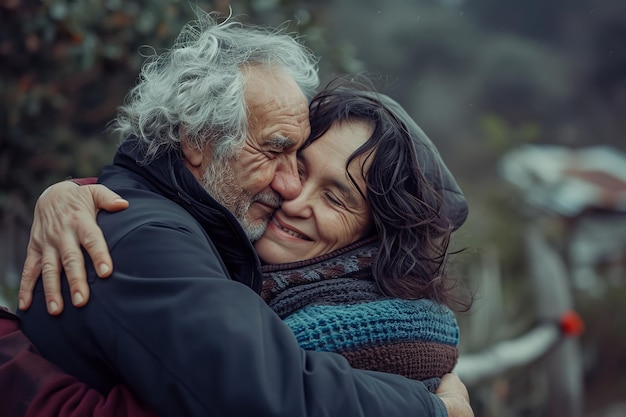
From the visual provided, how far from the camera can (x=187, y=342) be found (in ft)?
5.74

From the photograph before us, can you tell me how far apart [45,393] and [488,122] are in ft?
23.1

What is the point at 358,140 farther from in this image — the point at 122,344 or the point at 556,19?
the point at 556,19

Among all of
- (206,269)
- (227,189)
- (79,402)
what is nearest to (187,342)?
(206,269)

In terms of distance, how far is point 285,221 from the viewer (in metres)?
2.44

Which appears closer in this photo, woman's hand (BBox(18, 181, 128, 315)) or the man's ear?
woman's hand (BBox(18, 181, 128, 315))

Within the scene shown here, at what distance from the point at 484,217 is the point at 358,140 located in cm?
547

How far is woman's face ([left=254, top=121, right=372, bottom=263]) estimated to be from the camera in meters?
2.43

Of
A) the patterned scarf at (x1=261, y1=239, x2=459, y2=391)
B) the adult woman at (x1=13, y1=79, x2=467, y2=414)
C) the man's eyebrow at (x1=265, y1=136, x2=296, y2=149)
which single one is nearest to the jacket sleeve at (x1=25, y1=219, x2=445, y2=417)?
the patterned scarf at (x1=261, y1=239, x2=459, y2=391)

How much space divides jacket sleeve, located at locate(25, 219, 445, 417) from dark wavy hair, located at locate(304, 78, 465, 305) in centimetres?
56

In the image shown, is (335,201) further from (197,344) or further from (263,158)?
(197,344)

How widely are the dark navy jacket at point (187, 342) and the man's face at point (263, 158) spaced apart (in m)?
0.28

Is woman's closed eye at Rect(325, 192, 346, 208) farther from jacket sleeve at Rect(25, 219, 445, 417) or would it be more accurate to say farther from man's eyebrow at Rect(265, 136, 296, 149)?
jacket sleeve at Rect(25, 219, 445, 417)

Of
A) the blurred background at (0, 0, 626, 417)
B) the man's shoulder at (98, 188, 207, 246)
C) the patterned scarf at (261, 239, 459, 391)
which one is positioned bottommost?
the blurred background at (0, 0, 626, 417)

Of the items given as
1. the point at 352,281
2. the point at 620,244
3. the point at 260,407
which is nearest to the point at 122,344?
the point at 260,407
